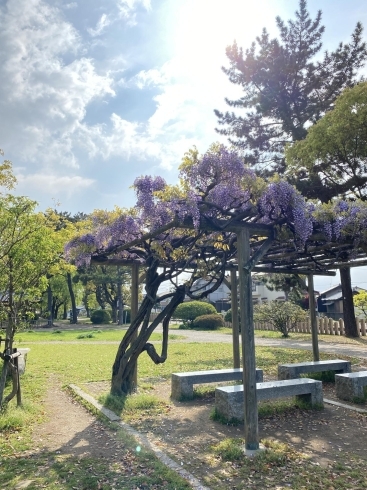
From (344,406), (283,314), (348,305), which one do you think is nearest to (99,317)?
(283,314)

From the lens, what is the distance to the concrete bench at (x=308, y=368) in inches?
288

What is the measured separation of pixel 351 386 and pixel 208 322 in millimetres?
21942

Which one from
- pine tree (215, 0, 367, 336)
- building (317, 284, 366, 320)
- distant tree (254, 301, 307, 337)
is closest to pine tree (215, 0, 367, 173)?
pine tree (215, 0, 367, 336)

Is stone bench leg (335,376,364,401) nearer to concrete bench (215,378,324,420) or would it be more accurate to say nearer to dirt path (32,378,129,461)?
concrete bench (215,378,324,420)

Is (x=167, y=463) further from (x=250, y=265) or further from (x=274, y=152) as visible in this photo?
(x=274, y=152)

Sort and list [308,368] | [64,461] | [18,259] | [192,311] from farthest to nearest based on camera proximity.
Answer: [192,311]
[308,368]
[18,259]
[64,461]

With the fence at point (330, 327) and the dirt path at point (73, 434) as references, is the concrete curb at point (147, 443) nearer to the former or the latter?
the dirt path at point (73, 434)

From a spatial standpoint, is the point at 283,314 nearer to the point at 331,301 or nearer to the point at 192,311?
the point at 192,311

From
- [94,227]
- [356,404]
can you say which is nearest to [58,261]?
[94,227]

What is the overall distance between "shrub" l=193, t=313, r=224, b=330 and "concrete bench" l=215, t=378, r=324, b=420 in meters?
22.2

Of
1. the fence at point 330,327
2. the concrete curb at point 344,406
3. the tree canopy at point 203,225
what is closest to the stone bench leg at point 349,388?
the concrete curb at point 344,406

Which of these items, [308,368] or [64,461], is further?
[308,368]

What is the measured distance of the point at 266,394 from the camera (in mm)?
5336

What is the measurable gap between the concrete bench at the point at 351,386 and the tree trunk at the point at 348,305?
10.1m
